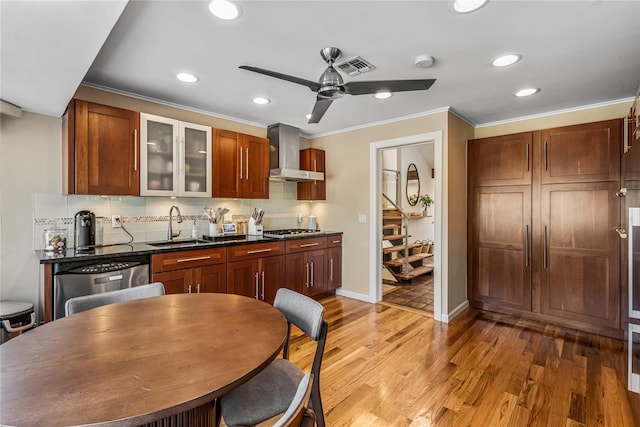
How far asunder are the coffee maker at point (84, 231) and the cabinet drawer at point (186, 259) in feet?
1.85

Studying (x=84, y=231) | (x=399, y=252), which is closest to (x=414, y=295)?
→ (x=399, y=252)

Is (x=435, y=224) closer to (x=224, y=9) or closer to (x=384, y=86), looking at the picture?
(x=384, y=86)

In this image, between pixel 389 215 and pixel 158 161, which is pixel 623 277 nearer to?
pixel 389 215

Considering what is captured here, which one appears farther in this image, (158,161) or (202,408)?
(158,161)

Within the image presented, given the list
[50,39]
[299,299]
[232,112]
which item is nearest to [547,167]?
[299,299]

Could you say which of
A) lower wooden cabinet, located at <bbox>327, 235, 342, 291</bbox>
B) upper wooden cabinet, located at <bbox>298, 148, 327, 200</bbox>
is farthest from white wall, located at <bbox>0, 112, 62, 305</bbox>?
lower wooden cabinet, located at <bbox>327, 235, 342, 291</bbox>

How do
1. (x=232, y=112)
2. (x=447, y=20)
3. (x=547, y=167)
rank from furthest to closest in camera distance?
(x=232, y=112)
(x=547, y=167)
(x=447, y=20)

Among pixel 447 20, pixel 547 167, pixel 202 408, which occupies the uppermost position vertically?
pixel 447 20

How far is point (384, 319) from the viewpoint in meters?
3.51

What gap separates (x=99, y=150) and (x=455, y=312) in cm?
400

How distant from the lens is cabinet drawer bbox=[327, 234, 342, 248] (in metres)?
4.29

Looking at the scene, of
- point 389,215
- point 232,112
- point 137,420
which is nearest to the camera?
point 137,420

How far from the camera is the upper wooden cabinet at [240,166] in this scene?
11.3 feet

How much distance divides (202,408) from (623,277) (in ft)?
12.7
